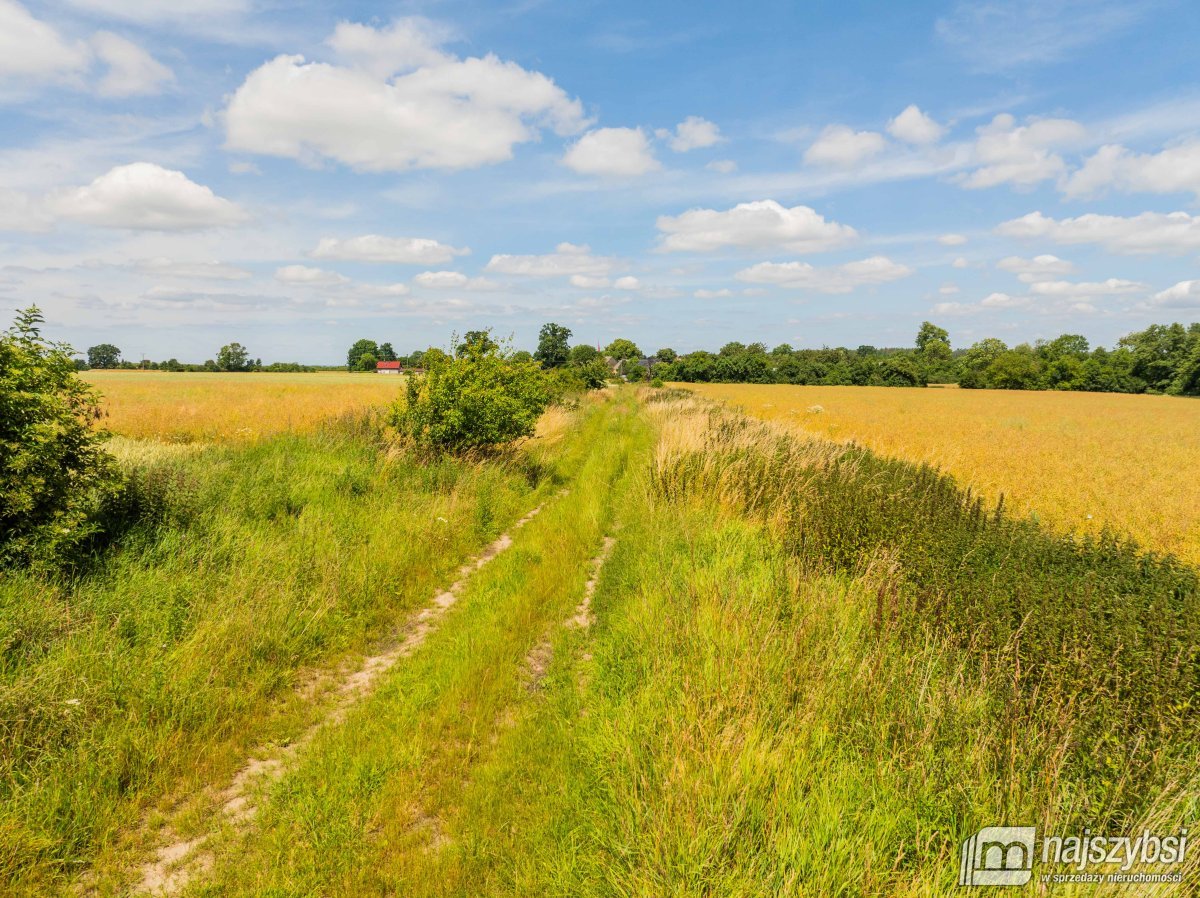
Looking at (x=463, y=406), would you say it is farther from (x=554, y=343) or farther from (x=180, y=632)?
(x=554, y=343)

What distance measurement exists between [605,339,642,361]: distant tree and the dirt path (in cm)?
14521

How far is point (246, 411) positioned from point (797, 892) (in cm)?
1853

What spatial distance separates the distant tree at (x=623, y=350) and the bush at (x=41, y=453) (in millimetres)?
145331

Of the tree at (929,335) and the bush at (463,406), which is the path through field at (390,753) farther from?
the tree at (929,335)

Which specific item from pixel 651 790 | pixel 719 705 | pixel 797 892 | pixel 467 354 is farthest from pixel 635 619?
pixel 467 354

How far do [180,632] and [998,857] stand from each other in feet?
21.3

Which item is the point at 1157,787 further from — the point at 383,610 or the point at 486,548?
the point at 486,548

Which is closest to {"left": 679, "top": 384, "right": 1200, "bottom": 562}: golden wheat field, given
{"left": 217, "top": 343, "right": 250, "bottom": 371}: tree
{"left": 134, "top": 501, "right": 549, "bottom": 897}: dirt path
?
{"left": 134, "top": 501, "right": 549, "bottom": 897}: dirt path

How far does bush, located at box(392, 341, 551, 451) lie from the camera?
12.5 metres

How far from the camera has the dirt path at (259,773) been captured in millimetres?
2945

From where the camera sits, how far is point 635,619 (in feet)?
17.1

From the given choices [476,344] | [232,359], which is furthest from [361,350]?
[476,344]

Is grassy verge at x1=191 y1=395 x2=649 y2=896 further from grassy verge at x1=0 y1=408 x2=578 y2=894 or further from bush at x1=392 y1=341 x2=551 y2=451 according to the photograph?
bush at x1=392 y1=341 x2=551 y2=451

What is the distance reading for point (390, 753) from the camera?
3869mm
